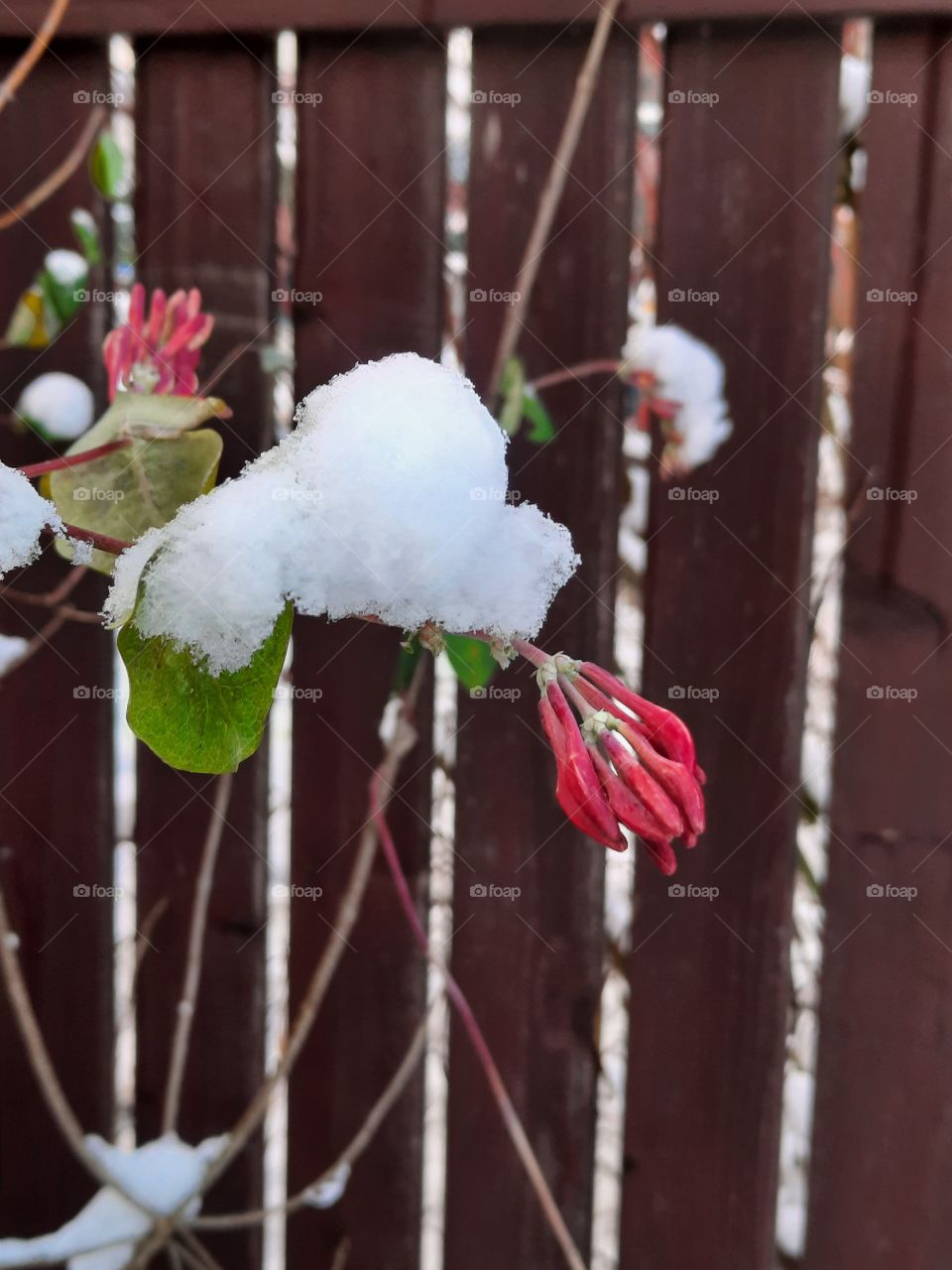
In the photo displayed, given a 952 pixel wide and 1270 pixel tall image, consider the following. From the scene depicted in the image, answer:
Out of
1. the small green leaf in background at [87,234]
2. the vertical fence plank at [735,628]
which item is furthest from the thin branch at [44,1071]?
the small green leaf in background at [87,234]

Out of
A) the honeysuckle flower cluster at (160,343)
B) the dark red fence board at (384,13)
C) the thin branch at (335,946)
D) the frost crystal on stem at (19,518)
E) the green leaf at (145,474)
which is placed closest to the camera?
the frost crystal on stem at (19,518)

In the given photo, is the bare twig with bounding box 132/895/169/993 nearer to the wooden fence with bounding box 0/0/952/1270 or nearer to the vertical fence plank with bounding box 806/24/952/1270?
the wooden fence with bounding box 0/0/952/1270

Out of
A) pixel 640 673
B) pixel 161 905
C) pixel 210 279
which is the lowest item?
pixel 161 905

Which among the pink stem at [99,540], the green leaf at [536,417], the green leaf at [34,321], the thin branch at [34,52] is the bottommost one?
the pink stem at [99,540]

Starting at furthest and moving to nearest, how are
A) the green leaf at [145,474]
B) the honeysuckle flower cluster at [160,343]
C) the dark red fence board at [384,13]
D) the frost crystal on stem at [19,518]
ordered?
the dark red fence board at [384,13] → the honeysuckle flower cluster at [160,343] → the green leaf at [145,474] → the frost crystal on stem at [19,518]

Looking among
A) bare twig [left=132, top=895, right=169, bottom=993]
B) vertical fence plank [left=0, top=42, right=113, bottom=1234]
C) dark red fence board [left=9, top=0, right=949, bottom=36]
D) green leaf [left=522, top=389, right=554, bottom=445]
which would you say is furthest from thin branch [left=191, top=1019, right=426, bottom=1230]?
dark red fence board [left=9, top=0, right=949, bottom=36]

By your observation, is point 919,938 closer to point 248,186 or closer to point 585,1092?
point 585,1092

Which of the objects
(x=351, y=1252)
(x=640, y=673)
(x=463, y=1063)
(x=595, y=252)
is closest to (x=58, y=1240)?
(x=351, y=1252)

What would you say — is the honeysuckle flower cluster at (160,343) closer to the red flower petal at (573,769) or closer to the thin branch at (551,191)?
the thin branch at (551,191)

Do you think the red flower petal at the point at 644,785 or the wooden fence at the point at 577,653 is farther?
the wooden fence at the point at 577,653
